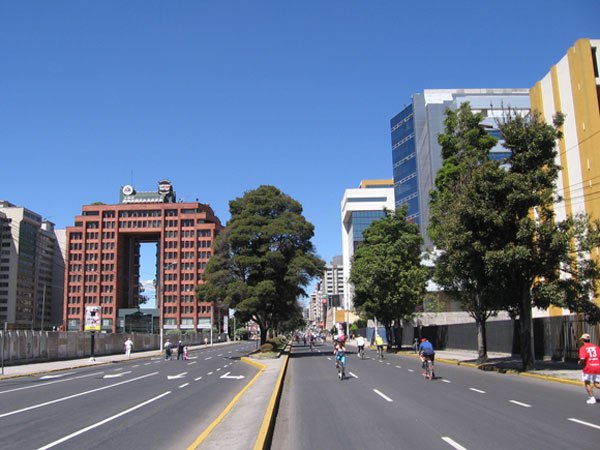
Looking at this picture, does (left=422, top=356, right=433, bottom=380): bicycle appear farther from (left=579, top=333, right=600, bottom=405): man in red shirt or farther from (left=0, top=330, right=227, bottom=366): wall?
(left=0, top=330, right=227, bottom=366): wall

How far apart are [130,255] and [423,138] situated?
84.4 m

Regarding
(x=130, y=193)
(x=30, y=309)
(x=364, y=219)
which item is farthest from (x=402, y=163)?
(x=30, y=309)

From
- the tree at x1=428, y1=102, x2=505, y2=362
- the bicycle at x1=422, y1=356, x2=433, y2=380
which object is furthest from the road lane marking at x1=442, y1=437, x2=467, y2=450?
the tree at x1=428, y1=102, x2=505, y2=362

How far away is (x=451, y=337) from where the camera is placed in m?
44.2

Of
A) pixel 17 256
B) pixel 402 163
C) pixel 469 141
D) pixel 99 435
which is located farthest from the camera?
pixel 17 256

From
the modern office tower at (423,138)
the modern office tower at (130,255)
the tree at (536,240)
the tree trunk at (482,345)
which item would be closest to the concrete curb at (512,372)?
the tree trunk at (482,345)

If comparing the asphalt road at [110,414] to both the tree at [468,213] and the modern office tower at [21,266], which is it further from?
the modern office tower at [21,266]

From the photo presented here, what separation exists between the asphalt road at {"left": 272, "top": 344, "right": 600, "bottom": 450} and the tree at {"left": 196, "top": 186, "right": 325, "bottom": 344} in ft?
74.0

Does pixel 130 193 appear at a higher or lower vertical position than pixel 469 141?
higher

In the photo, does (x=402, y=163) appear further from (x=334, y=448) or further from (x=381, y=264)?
(x=334, y=448)

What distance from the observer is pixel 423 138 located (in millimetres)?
106750

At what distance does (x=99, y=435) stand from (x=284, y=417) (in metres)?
3.98

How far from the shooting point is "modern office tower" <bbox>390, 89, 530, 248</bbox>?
336ft

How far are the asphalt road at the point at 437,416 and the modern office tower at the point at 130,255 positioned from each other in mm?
118051
